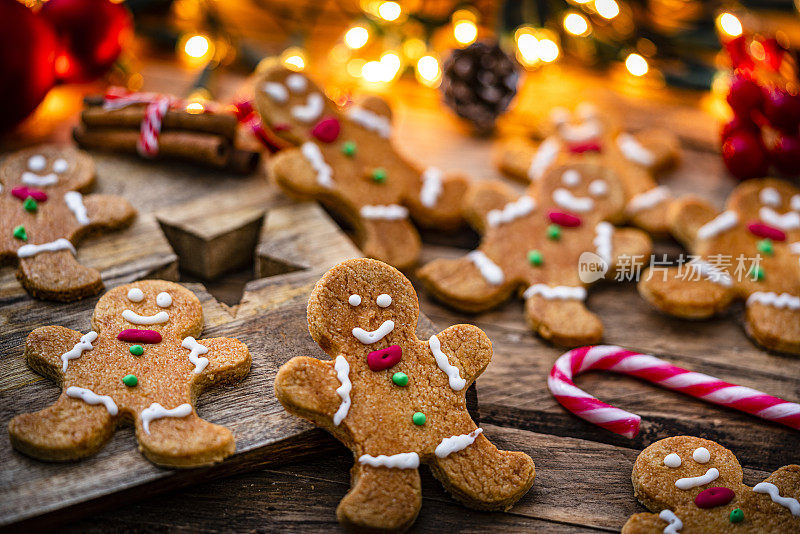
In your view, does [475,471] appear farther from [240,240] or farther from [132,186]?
[132,186]

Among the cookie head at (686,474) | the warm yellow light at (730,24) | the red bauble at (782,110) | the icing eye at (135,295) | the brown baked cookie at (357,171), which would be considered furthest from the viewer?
the warm yellow light at (730,24)

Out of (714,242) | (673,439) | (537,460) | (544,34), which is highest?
(544,34)

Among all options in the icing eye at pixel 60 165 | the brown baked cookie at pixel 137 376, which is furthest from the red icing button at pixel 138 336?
the icing eye at pixel 60 165

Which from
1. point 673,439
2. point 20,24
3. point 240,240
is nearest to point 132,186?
point 240,240

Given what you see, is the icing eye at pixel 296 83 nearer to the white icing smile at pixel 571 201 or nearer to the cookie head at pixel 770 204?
the white icing smile at pixel 571 201

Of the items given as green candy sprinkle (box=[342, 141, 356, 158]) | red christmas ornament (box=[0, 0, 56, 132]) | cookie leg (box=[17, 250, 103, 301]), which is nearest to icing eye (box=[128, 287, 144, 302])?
cookie leg (box=[17, 250, 103, 301])

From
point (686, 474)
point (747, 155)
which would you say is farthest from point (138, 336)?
point (747, 155)

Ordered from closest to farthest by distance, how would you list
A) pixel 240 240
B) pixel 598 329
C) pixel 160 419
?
pixel 160 419
pixel 598 329
pixel 240 240
